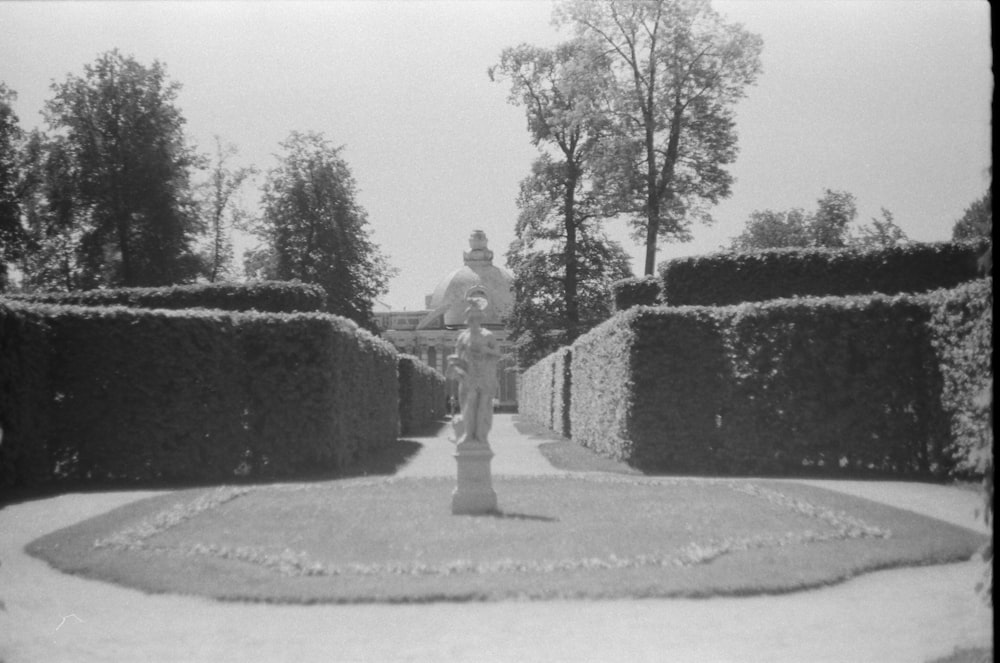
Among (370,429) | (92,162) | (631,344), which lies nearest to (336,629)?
(631,344)

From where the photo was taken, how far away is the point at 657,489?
1474 centimetres

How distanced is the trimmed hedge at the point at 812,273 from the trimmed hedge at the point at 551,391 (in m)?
5.32

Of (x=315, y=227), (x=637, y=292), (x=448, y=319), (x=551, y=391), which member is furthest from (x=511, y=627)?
(x=448, y=319)

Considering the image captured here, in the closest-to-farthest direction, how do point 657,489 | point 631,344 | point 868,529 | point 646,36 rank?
point 868,529, point 657,489, point 631,344, point 646,36

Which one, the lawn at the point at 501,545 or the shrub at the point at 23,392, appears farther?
the shrub at the point at 23,392

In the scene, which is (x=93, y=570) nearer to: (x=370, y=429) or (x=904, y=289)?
(x=370, y=429)

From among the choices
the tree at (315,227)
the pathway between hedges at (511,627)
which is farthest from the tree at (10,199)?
the tree at (315,227)

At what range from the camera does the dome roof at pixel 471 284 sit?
234ft

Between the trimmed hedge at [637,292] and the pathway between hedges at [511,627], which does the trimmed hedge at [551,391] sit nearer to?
the trimmed hedge at [637,292]

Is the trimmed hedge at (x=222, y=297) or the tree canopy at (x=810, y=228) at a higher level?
the tree canopy at (x=810, y=228)

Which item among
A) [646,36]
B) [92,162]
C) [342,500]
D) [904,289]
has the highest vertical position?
[646,36]

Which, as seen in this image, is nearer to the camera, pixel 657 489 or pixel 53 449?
pixel 657 489

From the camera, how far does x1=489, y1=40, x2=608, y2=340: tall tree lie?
29219 millimetres

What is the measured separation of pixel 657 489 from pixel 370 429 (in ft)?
A: 33.7
